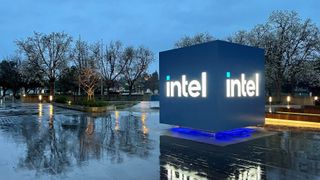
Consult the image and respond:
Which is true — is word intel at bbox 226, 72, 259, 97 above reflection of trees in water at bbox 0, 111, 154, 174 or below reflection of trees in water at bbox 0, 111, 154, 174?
above

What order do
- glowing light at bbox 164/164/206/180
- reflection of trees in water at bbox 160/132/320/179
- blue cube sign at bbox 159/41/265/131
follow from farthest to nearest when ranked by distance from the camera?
1. blue cube sign at bbox 159/41/265/131
2. reflection of trees in water at bbox 160/132/320/179
3. glowing light at bbox 164/164/206/180

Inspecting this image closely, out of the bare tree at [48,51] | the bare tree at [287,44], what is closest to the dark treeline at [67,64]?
the bare tree at [48,51]

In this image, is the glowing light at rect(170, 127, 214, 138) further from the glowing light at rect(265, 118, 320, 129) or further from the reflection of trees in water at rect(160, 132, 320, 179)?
the glowing light at rect(265, 118, 320, 129)

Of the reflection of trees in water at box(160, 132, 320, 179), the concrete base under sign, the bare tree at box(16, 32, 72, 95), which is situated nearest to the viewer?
the reflection of trees in water at box(160, 132, 320, 179)

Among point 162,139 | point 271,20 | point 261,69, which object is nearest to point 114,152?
point 162,139

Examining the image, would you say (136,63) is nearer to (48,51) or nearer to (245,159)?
Result: (48,51)

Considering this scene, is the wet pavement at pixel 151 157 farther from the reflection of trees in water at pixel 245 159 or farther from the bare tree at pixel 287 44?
the bare tree at pixel 287 44

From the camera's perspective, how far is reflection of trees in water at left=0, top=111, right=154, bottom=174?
8.78 metres

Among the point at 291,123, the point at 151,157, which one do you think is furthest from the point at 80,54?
the point at 151,157

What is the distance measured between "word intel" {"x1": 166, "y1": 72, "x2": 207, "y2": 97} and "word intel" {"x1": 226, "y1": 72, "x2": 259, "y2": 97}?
39.8 inches

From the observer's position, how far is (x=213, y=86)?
1265 cm

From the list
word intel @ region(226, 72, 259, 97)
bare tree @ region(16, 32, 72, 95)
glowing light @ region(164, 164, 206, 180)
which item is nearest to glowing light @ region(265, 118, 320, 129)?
word intel @ region(226, 72, 259, 97)

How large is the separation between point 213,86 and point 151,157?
15.2ft

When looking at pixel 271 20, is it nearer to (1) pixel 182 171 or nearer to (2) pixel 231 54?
(2) pixel 231 54
